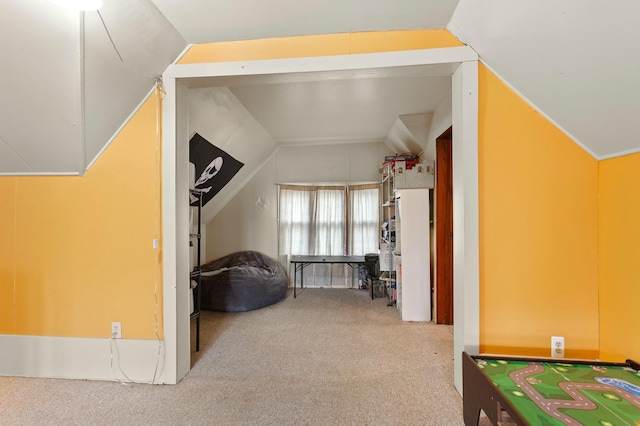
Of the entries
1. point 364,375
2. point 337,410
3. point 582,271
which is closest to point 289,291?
point 364,375

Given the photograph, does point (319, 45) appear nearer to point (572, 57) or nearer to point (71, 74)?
point (572, 57)

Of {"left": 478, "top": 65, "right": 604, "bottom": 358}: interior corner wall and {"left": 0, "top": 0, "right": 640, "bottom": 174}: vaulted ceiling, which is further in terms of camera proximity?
{"left": 478, "top": 65, "right": 604, "bottom": 358}: interior corner wall

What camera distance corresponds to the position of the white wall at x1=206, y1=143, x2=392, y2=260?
15.3 feet

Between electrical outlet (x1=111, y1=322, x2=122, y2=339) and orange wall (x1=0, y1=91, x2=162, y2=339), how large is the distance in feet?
0.11

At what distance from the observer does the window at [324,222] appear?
465cm

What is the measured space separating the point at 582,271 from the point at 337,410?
1.73 m

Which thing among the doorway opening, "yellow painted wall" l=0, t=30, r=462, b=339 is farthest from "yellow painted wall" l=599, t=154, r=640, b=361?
"yellow painted wall" l=0, t=30, r=462, b=339

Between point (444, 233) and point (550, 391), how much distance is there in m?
1.86

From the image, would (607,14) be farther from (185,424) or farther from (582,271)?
(185,424)

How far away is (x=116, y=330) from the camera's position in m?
1.83

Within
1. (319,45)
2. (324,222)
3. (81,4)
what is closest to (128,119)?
(81,4)

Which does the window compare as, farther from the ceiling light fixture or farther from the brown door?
the ceiling light fixture

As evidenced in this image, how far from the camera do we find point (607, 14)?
104 centimetres

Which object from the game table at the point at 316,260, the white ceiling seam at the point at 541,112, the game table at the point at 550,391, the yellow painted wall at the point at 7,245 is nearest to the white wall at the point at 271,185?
the game table at the point at 316,260
